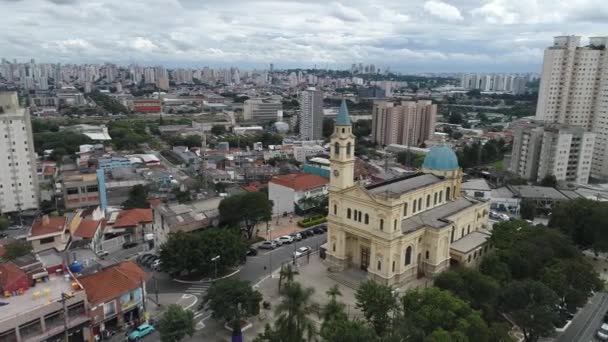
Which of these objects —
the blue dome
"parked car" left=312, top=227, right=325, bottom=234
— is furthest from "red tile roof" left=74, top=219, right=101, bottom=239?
the blue dome

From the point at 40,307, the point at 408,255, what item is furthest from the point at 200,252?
the point at 408,255

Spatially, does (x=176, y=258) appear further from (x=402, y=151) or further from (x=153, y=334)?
(x=402, y=151)

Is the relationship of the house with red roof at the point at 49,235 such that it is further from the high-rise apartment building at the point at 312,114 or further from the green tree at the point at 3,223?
the high-rise apartment building at the point at 312,114

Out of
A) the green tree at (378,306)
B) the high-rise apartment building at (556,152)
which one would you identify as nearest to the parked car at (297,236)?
the green tree at (378,306)

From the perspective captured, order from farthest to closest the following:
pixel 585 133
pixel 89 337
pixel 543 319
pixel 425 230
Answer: pixel 585 133
pixel 425 230
pixel 89 337
pixel 543 319

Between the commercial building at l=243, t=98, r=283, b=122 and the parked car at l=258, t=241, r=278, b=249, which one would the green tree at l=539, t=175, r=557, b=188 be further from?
the commercial building at l=243, t=98, r=283, b=122

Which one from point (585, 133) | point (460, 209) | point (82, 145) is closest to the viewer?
point (460, 209)

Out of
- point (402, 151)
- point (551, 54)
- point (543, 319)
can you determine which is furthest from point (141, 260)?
point (551, 54)
